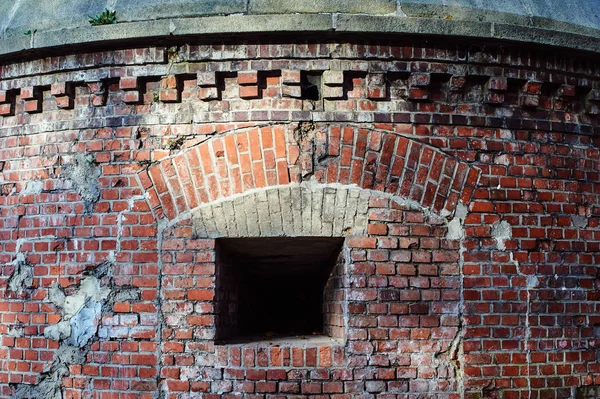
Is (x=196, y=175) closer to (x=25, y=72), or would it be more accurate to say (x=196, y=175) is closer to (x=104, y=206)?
(x=104, y=206)

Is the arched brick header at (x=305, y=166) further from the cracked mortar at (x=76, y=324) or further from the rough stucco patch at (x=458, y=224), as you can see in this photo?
the cracked mortar at (x=76, y=324)

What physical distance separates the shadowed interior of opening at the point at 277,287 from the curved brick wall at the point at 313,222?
0.18 m

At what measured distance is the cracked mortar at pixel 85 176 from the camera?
13.4 feet

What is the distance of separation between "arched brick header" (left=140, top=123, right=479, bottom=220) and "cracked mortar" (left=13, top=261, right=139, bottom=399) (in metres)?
0.64

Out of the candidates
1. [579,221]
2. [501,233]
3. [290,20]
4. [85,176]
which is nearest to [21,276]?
[85,176]

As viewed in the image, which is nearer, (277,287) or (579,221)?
(579,221)

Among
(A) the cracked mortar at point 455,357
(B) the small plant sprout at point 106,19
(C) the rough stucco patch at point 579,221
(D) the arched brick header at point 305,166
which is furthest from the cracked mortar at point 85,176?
(C) the rough stucco patch at point 579,221

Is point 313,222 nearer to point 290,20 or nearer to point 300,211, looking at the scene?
point 300,211

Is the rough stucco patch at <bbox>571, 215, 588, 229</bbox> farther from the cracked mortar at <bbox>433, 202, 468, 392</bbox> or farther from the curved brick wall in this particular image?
the cracked mortar at <bbox>433, 202, 468, 392</bbox>

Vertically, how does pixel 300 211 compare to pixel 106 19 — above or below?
below

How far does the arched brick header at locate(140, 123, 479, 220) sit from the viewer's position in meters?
3.93

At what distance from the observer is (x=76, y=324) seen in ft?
13.0

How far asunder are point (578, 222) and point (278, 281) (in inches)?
99.1

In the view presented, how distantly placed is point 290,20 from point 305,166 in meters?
0.97
